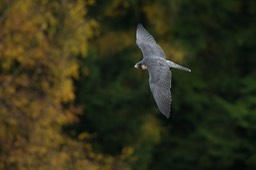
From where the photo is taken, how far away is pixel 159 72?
512 inches

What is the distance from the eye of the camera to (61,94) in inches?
786

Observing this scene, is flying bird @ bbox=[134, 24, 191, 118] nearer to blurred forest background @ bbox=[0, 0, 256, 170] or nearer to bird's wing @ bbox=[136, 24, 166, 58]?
bird's wing @ bbox=[136, 24, 166, 58]

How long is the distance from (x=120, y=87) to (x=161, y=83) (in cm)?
881

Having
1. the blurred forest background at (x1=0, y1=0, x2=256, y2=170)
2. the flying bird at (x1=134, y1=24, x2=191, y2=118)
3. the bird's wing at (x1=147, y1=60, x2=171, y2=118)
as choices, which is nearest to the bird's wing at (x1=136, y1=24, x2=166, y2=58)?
the flying bird at (x1=134, y1=24, x2=191, y2=118)

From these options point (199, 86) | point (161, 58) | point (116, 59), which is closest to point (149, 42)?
point (161, 58)

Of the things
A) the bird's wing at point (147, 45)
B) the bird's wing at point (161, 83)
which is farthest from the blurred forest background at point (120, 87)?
the bird's wing at point (161, 83)

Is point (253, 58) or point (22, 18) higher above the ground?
point (253, 58)

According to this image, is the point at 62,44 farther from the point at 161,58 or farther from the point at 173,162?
the point at 161,58

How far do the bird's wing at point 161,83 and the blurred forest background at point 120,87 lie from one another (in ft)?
21.8

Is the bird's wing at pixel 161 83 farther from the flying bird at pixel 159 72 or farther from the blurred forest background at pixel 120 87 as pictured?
the blurred forest background at pixel 120 87

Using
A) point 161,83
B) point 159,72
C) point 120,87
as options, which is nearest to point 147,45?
point 159,72

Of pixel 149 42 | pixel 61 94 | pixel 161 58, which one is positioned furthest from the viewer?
pixel 61 94

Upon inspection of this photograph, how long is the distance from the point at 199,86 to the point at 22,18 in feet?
18.1

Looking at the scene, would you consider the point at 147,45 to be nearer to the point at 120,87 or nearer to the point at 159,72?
the point at 159,72
